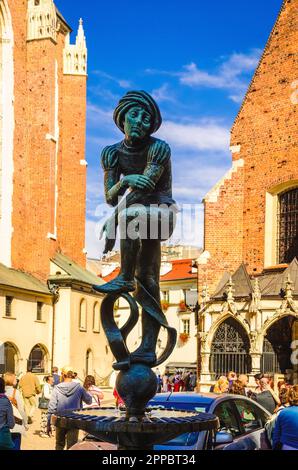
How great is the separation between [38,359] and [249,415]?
81.7 ft

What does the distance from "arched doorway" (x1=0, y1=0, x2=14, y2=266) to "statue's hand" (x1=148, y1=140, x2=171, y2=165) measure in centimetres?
2770

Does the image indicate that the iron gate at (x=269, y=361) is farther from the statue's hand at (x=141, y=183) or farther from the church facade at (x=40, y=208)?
the statue's hand at (x=141, y=183)

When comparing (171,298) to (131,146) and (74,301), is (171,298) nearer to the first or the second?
(74,301)

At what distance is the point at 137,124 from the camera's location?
622 centimetres

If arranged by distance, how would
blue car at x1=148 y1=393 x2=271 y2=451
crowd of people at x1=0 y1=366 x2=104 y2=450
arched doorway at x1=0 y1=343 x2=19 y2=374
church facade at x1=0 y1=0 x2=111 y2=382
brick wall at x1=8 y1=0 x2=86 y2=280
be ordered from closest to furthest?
crowd of people at x1=0 y1=366 x2=104 y2=450 < blue car at x1=148 y1=393 x2=271 y2=451 < arched doorway at x1=0 y1=343 x2=19 y2=374 < church facade at x1=0 y1=0 x2=111 y2=382 < brick wall at x1=8 y1=0 x2=86 y2=280

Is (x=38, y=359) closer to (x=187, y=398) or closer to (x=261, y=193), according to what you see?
(x=261, y=193)

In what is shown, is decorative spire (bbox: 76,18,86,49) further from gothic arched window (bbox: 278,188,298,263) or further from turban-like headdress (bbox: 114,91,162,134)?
turban-like headdress (bbox: 114,91,162,134)

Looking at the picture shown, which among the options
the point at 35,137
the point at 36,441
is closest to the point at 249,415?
the point at 36,441

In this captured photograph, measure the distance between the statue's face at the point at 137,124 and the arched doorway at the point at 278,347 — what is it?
1717cm

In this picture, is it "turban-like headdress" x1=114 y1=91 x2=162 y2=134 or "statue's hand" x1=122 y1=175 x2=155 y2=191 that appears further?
"turban-like headdress" x1=114 y1=91 x2=162 y2=134

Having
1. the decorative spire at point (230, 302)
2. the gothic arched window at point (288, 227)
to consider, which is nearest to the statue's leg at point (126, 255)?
the decorative spire at point (230, 302)

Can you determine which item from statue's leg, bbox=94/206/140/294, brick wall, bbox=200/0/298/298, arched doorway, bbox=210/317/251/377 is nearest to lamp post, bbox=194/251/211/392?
brick wall, bbox=200/0/298/298

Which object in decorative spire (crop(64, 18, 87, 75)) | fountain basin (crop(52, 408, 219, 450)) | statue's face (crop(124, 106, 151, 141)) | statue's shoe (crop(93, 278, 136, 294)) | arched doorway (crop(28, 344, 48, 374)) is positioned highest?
decorative spire (crop(64, 18, 87, 75))

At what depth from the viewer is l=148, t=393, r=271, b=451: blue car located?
7.98 m
